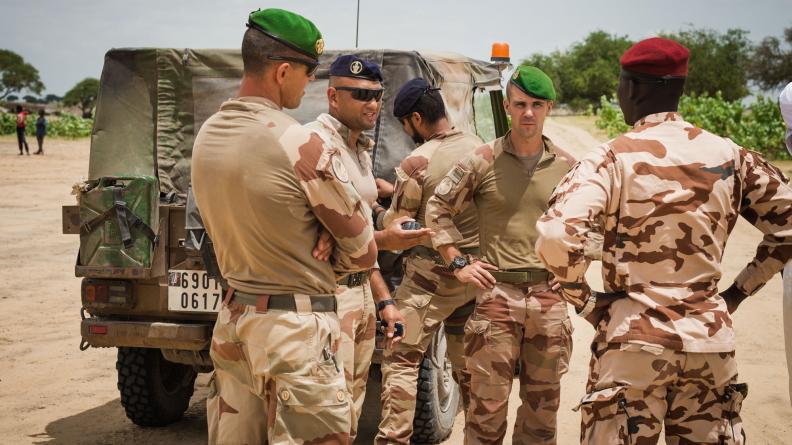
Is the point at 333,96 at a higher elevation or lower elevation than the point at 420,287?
higher

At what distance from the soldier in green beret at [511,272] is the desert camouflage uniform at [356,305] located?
397 mm

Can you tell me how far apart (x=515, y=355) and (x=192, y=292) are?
183cm

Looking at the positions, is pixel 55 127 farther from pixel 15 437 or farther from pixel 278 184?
pixel 278 184

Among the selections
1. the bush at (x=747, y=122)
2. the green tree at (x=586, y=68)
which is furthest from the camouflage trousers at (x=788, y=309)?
the green tree at (x=586, y=68)

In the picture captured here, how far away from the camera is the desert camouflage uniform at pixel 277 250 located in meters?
2.84

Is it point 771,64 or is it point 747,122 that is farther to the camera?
point 771,64

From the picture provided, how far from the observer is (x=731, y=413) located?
291 cm

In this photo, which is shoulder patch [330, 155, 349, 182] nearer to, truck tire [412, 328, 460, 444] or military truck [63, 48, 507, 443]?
military truck [63, 48, 507, 443]

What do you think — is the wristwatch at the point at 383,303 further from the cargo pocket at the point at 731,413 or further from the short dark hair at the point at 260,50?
the cargo pocket at the point at 731,413

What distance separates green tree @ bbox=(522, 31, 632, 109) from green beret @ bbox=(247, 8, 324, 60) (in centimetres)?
7720

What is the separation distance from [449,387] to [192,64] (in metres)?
2.54

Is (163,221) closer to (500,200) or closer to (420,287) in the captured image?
(420,287)

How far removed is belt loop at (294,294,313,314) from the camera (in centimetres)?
291

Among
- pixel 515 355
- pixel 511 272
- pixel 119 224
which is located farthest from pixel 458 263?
pixel 119 224
